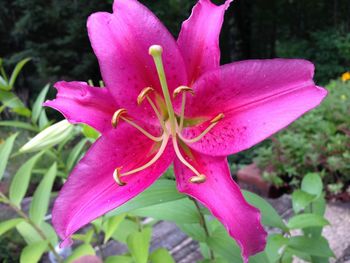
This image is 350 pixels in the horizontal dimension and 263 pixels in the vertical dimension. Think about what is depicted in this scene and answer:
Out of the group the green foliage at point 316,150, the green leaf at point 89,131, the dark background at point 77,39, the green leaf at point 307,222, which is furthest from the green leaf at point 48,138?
the dark background at point 77,39

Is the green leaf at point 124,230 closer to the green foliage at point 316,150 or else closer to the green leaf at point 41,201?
the green leaf at point 41,201

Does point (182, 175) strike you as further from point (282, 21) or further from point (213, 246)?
point (282, 21)

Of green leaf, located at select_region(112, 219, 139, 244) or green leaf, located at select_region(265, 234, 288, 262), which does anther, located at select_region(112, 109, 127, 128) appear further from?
green leaf, located at select_region(112, 219, 139, 244)

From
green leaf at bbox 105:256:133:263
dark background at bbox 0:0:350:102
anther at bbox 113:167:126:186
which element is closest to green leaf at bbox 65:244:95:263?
green leaf at bbox 105:256:133:263

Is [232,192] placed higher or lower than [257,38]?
higher

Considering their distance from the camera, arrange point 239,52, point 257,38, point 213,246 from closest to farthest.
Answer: point 213,246, point 239,52, point 257,38

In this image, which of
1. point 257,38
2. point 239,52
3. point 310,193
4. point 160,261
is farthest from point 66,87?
point 257,38
